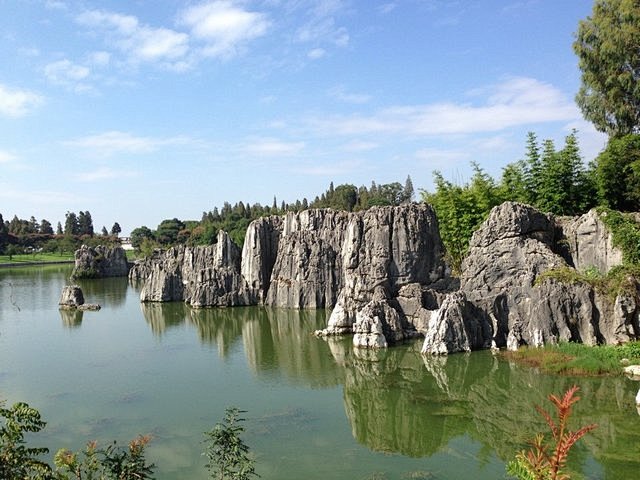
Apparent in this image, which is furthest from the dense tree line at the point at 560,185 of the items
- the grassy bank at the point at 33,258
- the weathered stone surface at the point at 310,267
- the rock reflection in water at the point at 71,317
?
the grassy bank at the point at 33,258

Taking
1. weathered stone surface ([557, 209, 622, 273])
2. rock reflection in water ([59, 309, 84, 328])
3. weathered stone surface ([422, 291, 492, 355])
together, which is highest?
weathered stone surface ([557, 209, 622, 273])

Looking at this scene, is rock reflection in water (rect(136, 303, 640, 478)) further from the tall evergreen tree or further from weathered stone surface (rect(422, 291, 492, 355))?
the tall evergreen tree

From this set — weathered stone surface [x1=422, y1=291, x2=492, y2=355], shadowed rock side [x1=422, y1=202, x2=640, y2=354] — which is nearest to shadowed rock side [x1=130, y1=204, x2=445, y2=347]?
weathered stone surface [x1=422, y1=291, x2=492, y2=355]

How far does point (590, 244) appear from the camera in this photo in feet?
87.7

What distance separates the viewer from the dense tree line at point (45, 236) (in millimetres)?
109125

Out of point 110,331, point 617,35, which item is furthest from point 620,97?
point 110,331

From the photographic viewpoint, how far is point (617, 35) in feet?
96.3

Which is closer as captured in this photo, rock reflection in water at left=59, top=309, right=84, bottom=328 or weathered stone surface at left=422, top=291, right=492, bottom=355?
weathered stone surface at left=422, top=291, right=492, bottom=355

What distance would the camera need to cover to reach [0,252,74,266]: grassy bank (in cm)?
9650

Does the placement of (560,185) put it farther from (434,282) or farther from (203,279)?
(203,279)

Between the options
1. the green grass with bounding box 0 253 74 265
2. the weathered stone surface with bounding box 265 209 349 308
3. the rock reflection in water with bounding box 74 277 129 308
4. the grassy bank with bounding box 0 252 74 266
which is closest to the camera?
the weathered stone surface with bounding box 265 209 349 308

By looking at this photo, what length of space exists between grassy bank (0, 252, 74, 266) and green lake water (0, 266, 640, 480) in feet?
235

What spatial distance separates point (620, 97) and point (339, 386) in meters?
23.2

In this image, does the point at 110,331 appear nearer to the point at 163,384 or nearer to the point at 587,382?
the point at 163,384
